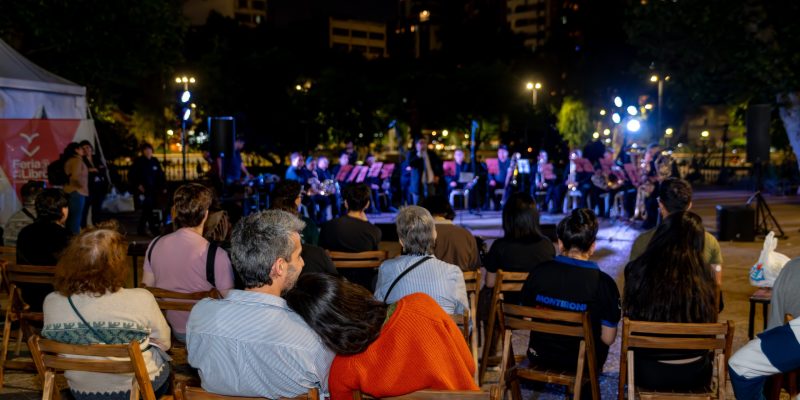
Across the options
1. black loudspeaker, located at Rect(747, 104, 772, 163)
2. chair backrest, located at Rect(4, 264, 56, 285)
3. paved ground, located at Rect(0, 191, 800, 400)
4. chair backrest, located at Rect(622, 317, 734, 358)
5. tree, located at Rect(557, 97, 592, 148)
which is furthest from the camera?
tree, located at Rect(557, 97, 592, 148)

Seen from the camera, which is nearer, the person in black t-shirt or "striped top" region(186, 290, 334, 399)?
"striped top" region(186, 290, 334, 399)

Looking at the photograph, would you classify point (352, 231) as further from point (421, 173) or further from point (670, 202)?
point (421, 173)

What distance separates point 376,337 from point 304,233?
3.67 meters

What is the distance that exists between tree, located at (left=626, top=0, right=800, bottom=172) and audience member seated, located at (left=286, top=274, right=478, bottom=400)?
15624 mm

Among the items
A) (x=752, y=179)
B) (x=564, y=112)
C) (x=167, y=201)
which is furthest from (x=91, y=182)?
(x=564, y=112)

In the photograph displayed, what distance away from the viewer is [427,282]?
419 centimetres

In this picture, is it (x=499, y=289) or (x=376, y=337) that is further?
(x=499, y=289)

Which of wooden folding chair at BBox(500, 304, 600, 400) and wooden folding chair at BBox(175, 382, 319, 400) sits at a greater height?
wooden folding chair at BBox(175, 382, 319, 400)

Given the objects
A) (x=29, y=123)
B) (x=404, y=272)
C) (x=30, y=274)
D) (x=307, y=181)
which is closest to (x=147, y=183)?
(x=29, y=123)

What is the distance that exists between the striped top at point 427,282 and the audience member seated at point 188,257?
908 millimetres

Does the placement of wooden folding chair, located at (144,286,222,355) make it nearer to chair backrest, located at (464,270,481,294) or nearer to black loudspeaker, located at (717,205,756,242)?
chair backrest, located at (464,270,481,294)

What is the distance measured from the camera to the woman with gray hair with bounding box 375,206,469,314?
4.19 meters

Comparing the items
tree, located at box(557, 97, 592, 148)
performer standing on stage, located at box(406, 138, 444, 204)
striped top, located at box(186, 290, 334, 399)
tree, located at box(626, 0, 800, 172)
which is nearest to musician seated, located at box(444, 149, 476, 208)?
performer standing on stage, located at box(406, 138, 444, 204)

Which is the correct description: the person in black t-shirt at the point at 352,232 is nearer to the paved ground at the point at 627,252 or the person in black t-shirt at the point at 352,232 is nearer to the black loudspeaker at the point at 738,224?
the paved ground at the point at 627,252
